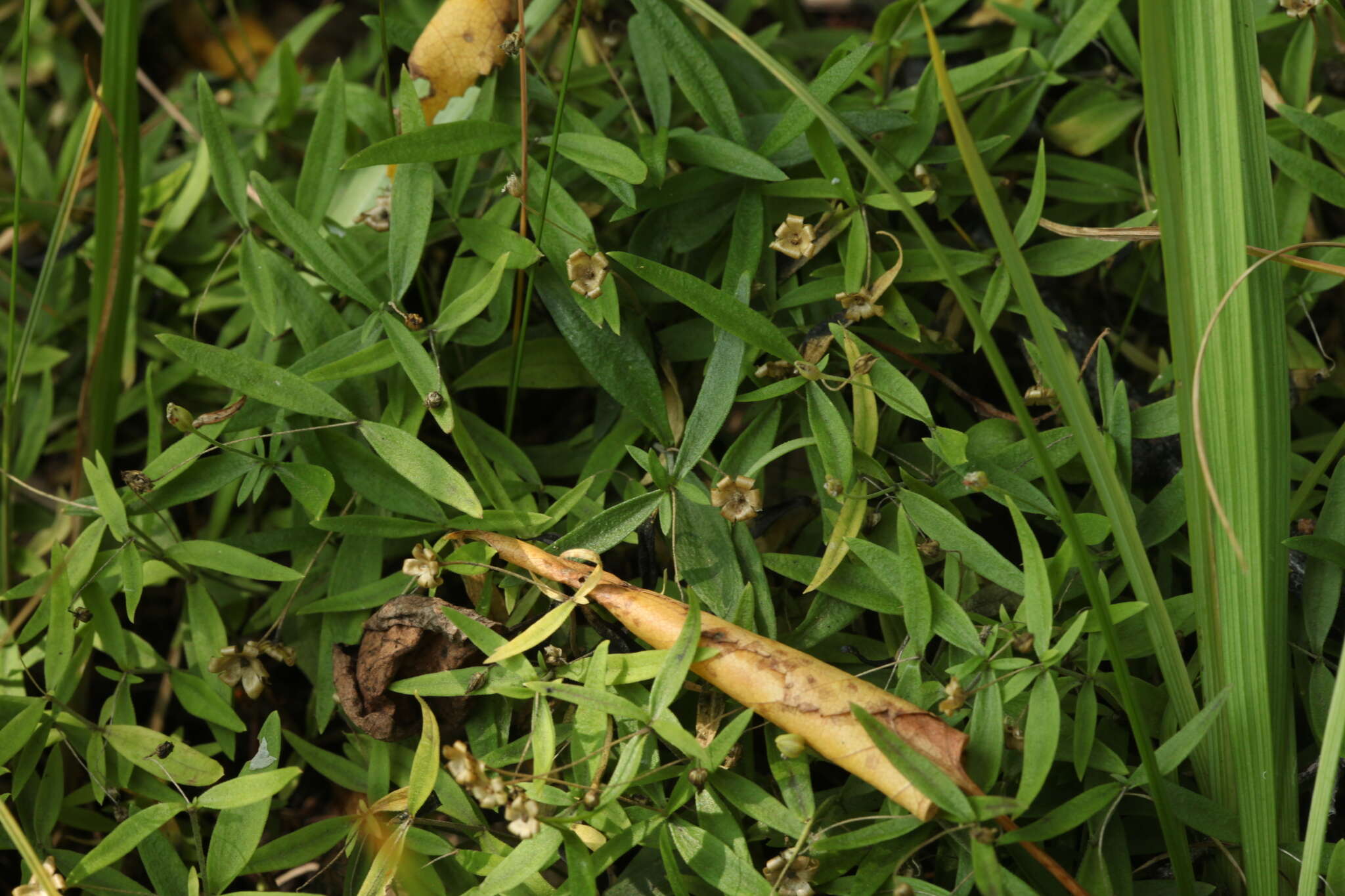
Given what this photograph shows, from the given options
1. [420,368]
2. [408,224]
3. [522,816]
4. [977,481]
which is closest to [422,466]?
[420,368]

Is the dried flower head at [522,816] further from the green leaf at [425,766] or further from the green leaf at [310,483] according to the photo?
the green leaf at [310,483]

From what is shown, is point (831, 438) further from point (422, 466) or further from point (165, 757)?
point (165, 757)

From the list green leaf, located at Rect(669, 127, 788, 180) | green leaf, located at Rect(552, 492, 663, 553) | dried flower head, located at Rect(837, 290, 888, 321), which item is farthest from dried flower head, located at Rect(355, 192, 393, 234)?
dried flower head, located at Rect(837, 290, 888, 321)

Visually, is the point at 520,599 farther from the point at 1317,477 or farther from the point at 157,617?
the point at 1317,477

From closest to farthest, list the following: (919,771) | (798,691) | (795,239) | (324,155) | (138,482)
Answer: (919,771)
(798,691)
(138,482)
(795,239)
(324,155)

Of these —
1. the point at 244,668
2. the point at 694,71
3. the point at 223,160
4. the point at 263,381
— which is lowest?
the point at 244,668

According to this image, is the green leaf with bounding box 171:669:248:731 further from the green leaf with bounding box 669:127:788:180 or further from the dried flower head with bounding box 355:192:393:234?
the green leaf with bounding box 669:127:788:180

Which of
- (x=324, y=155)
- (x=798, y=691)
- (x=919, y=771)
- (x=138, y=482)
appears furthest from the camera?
(x=324, y=155)

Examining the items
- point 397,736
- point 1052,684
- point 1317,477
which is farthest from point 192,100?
point 1317,477
